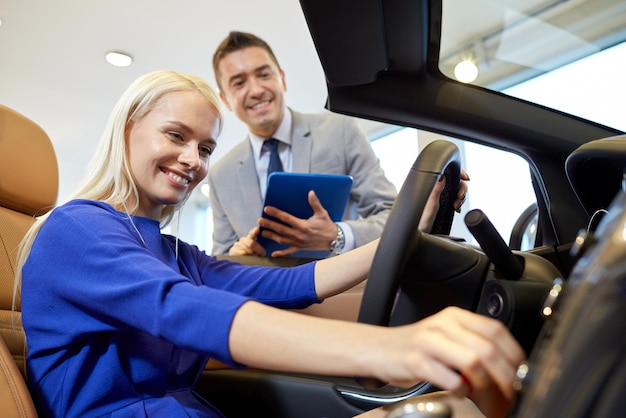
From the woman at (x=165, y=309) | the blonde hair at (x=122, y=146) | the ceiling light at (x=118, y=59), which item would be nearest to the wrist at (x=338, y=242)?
the woman at (x=165, y=309)

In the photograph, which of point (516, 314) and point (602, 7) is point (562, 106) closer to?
point (602, 7)

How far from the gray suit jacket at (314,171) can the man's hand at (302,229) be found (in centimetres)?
31

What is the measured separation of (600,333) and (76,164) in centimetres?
624

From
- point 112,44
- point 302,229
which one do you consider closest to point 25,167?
point 302,229

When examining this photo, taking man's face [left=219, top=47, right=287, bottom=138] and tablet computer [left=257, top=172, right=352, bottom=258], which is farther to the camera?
man's face [left=219, top=47, right=287, bottom=138]

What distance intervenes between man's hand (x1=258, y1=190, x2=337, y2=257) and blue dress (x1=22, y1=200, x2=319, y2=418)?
1.54ft

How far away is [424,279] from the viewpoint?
703mm

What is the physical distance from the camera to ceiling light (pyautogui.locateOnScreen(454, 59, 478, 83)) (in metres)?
0.92

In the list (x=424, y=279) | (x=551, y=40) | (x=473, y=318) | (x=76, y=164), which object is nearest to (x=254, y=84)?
(x=551, y=40)

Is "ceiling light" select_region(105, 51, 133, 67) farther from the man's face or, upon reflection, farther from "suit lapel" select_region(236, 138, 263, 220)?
"suit lapel" select_region(236, 138, 263, 220)

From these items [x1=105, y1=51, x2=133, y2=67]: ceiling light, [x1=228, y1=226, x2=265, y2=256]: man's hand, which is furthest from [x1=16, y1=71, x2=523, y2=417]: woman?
[x1=105, y1=51, x2=133, y2=67]: ceiling light

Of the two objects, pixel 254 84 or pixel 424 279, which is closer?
pixel 424 279

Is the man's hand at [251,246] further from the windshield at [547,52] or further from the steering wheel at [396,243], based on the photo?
the steering wheel at [396,243]

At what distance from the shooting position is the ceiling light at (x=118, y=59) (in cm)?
381
